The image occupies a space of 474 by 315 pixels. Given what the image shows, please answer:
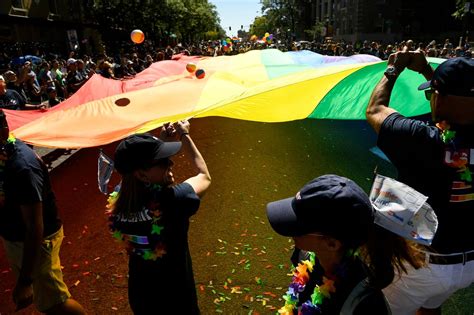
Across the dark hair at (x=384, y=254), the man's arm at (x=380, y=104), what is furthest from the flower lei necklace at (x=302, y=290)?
the man's arm at (x=380, y=104)

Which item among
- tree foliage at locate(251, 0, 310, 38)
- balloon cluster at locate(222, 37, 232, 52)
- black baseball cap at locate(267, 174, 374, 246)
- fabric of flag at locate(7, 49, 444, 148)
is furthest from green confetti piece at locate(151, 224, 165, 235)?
tree foliage at locate(251, 0, 310, 38)

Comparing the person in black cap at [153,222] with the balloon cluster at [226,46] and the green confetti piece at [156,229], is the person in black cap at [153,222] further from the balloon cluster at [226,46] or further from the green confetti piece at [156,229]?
the balloon cluster at [226,46]

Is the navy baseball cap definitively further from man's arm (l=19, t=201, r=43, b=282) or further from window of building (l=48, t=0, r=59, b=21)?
window of building (l=48, t=0, r=59, b=21)

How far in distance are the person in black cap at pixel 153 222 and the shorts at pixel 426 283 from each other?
1.17 meters

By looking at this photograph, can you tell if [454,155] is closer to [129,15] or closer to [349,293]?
[349,293]

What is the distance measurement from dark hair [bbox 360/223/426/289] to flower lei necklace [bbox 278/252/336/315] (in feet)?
0.57

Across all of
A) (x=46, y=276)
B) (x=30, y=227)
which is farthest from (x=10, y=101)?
(x=30, y=227)

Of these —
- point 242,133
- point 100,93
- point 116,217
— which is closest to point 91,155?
point 100,93

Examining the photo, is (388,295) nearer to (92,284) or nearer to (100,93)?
(92,284)

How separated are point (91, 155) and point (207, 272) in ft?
15.5

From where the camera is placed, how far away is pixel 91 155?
7.62 m

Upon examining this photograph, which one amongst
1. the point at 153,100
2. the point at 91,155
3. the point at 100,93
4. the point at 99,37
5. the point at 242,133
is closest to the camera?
the point at 153,100

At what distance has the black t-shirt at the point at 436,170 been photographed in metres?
1.89

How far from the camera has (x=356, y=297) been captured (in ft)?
4.64
